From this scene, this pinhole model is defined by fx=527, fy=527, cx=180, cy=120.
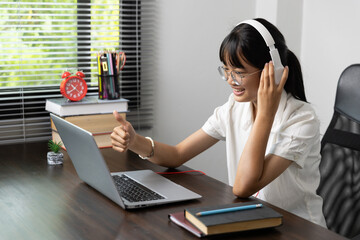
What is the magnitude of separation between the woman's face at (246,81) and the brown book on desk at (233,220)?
0.43m

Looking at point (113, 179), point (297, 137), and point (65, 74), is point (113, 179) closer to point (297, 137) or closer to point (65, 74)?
point (297, 137)

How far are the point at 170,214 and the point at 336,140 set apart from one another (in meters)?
0.72

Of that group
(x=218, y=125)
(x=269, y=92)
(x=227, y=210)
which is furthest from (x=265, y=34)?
(x=227, y=210)

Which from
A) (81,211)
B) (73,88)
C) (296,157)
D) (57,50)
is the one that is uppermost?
(57,50)

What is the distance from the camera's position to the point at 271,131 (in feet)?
5.22

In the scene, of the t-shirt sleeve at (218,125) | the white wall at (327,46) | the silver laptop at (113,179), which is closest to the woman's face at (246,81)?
the t-shirt sleeve at (218,125)

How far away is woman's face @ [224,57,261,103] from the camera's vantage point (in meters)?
1.52

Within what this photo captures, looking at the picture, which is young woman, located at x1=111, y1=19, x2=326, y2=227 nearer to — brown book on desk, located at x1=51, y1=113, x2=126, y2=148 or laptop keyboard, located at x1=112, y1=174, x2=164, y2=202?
laptop keyboard, located at x1=112, y1=174, x2=164, y2=202

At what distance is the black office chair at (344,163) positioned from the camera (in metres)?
1.62

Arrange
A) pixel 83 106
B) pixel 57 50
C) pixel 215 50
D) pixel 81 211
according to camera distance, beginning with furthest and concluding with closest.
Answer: pixel 215 50 → pixel 57 50 → pixel 83 106 → pixel 81 211

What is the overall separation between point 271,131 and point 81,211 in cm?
62

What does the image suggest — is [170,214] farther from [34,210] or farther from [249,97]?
[249,97]

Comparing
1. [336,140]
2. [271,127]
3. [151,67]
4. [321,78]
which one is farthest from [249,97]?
[321,78]

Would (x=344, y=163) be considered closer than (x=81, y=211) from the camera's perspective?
No
